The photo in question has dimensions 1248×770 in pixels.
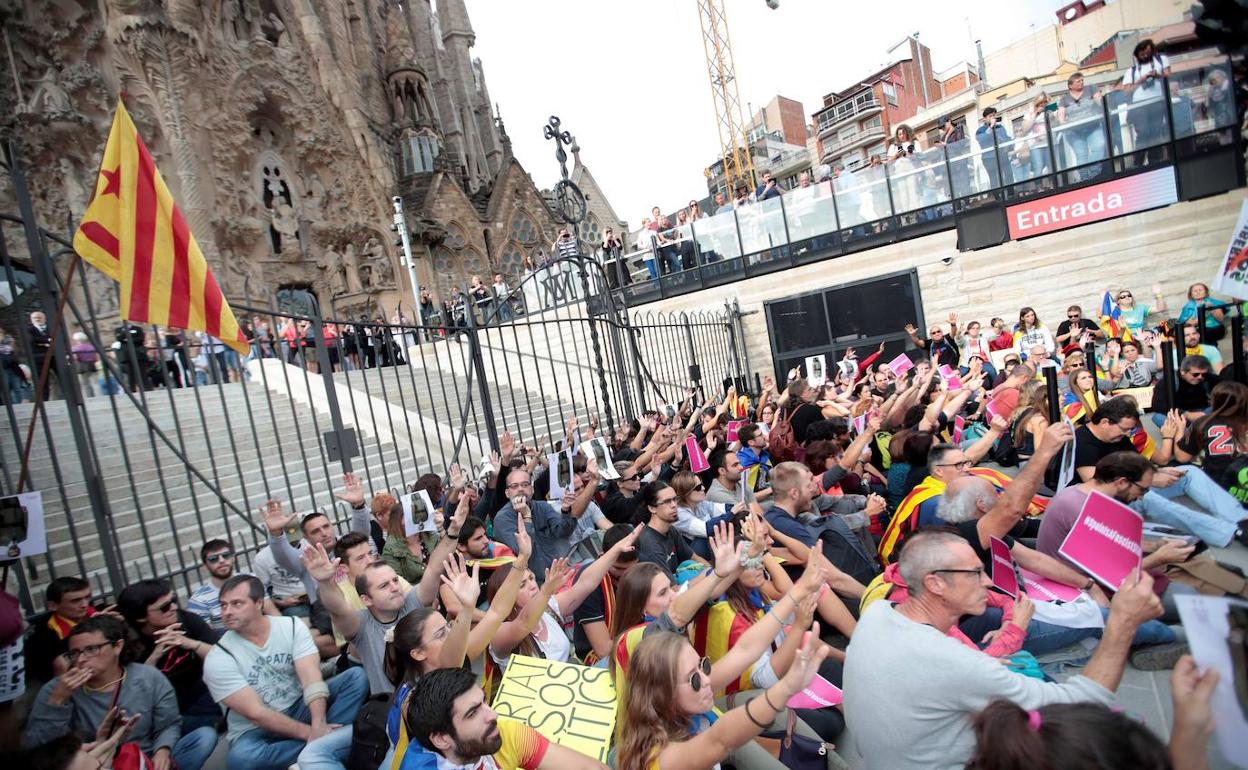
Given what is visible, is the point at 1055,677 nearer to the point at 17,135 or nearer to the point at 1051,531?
the point at 1051,531

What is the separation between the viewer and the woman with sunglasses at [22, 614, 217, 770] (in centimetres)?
300

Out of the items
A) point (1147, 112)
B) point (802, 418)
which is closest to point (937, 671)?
point (802, 418)

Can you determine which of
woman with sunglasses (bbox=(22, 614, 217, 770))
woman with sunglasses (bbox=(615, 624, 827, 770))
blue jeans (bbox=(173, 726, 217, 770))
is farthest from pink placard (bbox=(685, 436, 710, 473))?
woman with sunglasses (bbox=(22, 614, 217, 770))

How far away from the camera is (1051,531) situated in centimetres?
370

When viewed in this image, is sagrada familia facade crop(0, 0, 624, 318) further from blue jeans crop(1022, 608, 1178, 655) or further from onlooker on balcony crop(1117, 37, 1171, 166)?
onlooker on balcony crop(1117, 37, 1171, 166)

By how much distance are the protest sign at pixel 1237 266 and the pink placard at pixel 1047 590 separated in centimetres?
200

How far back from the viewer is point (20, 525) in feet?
11.9

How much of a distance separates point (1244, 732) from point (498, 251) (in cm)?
3282

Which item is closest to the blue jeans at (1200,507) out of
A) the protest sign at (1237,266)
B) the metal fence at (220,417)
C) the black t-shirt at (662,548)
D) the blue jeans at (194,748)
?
the protest sign at (1237,266)

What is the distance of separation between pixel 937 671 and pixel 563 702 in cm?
148

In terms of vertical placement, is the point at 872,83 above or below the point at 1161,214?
above

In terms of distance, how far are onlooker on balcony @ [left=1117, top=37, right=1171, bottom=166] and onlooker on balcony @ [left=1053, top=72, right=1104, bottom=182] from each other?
438mm

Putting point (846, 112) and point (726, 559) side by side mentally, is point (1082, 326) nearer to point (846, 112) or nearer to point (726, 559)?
point (726, 559)

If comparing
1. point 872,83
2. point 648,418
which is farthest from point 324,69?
point 872,83
